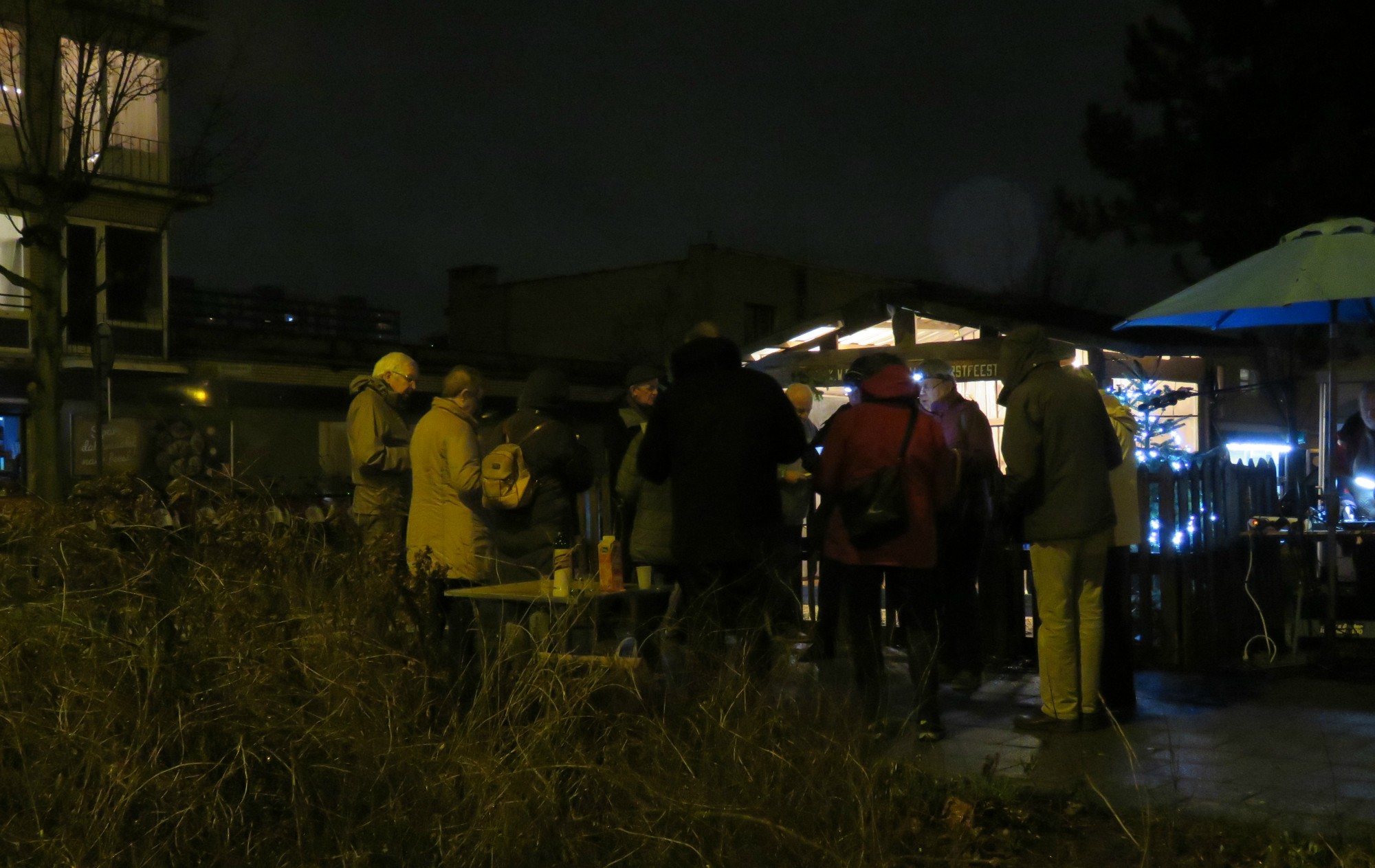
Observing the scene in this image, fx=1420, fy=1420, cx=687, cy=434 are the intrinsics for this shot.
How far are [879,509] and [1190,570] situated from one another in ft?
11.4

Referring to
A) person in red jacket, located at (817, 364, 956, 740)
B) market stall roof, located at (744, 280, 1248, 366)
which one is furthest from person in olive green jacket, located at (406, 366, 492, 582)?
market stall roof, located at (744, 280, 1248, 366)

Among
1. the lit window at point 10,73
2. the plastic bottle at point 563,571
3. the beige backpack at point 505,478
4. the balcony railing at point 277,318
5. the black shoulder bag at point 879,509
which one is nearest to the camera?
the black shoulder bag at point 879,509

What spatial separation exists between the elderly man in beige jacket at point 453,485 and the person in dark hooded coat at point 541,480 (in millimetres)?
111

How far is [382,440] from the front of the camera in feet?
26.3

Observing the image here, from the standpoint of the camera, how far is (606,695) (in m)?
5.23

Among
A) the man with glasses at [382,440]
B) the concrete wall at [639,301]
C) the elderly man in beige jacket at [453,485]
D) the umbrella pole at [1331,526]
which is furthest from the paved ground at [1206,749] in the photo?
the concrete wall at [639,301]

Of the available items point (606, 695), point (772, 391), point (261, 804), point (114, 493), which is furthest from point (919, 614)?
point (114, 493)

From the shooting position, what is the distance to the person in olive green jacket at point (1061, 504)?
21.6ft

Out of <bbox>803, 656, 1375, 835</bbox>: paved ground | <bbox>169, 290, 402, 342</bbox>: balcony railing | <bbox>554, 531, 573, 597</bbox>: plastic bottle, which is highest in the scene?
<bbox>169, 290, 402, 342</bbox>: balcony railing

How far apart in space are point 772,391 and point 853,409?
1.52ft

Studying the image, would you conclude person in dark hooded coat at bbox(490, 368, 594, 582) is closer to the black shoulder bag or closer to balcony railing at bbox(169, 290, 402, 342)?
the black shoulder bag

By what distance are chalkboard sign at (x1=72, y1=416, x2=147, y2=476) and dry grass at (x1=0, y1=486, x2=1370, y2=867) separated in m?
17.6

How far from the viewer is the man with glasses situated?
26.2 feet

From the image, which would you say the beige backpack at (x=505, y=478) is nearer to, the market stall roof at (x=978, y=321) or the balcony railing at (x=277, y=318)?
the market stall roof at (x=978, y=321)
